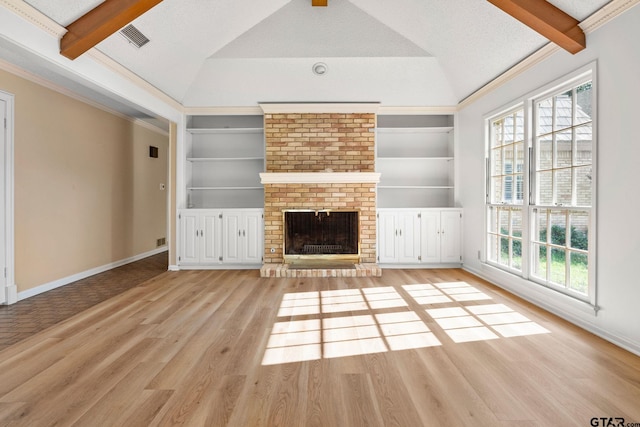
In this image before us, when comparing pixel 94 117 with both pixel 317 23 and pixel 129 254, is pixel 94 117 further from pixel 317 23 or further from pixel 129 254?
pixel 317 23

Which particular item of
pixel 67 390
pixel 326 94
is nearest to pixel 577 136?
pixel 326 94

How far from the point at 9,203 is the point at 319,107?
13.0 feet

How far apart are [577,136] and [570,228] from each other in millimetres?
814

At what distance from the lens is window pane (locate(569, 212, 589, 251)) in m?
2.85

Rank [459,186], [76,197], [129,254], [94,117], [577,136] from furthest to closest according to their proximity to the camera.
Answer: [129,254] → [459,186] → [94,117] → [76,197] → [577,136]

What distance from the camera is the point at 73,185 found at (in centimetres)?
452

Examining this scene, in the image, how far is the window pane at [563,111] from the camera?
3.06m

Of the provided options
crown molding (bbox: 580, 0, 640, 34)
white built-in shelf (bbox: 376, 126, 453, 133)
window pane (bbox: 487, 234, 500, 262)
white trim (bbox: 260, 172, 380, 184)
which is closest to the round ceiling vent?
white built-in shelf (bbox: 376, 126, 453, 133)

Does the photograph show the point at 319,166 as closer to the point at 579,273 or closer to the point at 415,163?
the point at 415,163

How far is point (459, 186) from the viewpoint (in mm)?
5340

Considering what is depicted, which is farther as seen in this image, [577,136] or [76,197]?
[76,197]

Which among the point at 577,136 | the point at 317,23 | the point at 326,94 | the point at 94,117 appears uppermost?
the point at 317,23

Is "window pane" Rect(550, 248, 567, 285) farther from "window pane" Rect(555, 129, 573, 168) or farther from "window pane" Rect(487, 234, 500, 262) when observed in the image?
"window pane" Rect(487, 234, 500, 262)

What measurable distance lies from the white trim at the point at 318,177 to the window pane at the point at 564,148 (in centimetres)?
234
